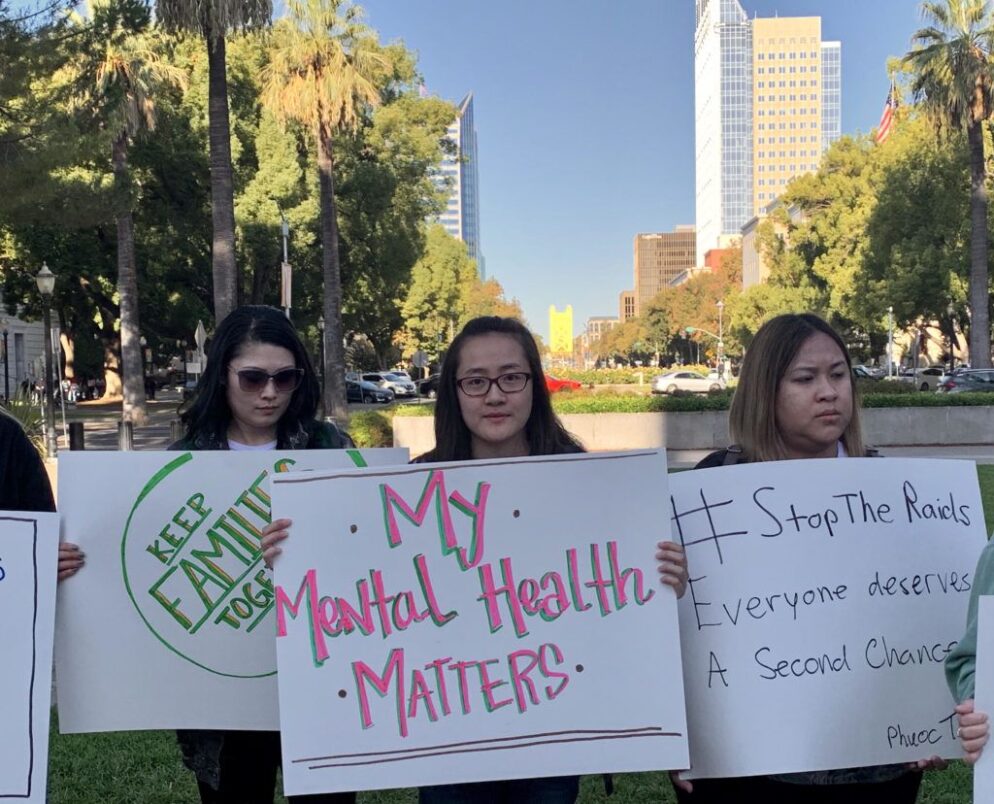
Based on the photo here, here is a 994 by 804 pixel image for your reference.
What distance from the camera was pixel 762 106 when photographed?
191 m

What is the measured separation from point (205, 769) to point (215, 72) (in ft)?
49.7

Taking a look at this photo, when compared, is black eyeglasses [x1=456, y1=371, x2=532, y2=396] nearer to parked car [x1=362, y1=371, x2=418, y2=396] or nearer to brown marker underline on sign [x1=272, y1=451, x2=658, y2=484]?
brown marker underline on sign [x1=272, y1=451, x2=658, y2=484]

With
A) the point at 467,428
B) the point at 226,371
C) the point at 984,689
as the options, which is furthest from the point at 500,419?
the point at 984,689

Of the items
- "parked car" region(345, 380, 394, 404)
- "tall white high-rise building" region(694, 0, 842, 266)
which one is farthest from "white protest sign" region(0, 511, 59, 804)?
"tall white high-rise building" region(694, 0, 842, 266)

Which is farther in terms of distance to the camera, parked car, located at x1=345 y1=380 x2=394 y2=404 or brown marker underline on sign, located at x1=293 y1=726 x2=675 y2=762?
parked car, located at x1=345 y1=380 x2=394 y2=404

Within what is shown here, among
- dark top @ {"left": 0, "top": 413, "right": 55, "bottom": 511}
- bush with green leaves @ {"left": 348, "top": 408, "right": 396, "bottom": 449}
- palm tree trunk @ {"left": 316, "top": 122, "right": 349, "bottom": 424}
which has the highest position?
palm tree trunk @ {"left": 316, "top": 122, "right": 349, "bottom": 424}

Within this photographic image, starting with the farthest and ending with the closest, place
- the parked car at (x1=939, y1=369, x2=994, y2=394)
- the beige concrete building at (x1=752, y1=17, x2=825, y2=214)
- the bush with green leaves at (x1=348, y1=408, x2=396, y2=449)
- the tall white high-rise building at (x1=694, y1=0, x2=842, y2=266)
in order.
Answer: the tall white high-rise building at (x1=694, y1=0, x2=842, y2=266), the beige concrete building at (x1=752, y1=17, x2=825, y2=214), the parked car at (x1=939, y1=369, x2=994, y2=394), the bush with green leaves at (x1=348, y1=408, x2=396, y2=449)

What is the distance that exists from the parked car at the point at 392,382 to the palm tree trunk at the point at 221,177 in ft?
94.7

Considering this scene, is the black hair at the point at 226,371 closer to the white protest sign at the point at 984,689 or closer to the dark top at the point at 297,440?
the dark top at the point at 297,440

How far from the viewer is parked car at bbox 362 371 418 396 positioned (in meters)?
46.7

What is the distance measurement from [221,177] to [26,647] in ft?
48.8

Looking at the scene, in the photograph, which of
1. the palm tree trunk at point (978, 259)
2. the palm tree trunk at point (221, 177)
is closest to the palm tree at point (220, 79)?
the palm tree trunk at point (221, 177)

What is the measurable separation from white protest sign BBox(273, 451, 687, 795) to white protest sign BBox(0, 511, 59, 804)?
24.1 inches

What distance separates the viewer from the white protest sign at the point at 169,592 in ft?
8.48
